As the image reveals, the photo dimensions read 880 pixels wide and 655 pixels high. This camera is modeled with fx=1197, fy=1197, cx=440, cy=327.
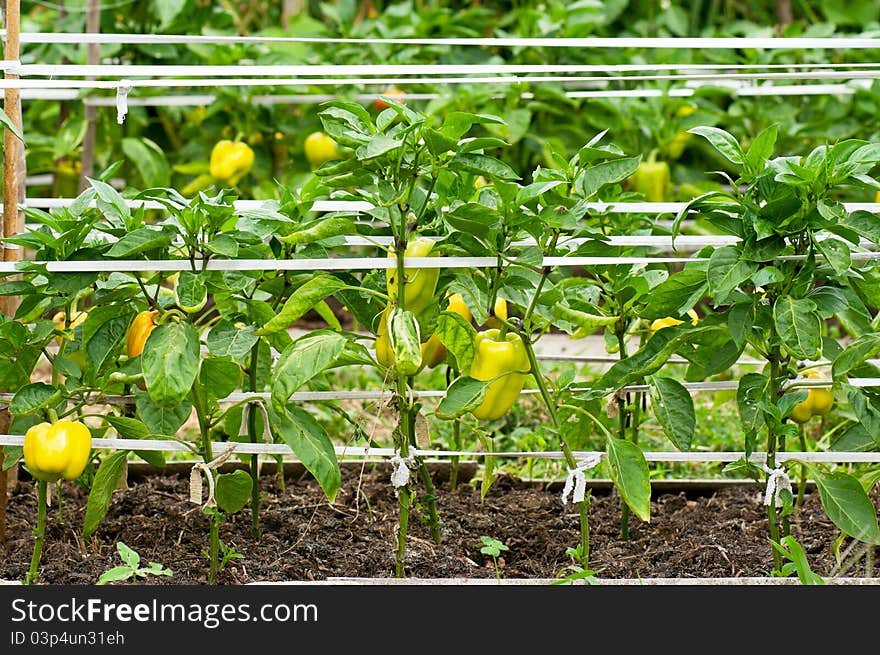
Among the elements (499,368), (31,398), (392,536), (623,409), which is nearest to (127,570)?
(31,398)

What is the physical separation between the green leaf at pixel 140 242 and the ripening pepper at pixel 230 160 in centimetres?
181

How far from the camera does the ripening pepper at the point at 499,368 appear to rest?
1.86 m

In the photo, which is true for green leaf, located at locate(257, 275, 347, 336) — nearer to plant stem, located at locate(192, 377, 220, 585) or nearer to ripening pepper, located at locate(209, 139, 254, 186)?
plant stem, located at locate(192, 377, 220, 585)

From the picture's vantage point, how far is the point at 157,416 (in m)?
1.98

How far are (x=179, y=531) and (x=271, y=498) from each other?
24 centimetres

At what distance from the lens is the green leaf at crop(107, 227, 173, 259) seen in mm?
1744

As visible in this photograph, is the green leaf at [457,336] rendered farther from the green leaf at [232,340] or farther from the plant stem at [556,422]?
the green leaf at [232,340]

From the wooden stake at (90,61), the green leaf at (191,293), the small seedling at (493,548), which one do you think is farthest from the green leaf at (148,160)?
the small seedling at (493,548)

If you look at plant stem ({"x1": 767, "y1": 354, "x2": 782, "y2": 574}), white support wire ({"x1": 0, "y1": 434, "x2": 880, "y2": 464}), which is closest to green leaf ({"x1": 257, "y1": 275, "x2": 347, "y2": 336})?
white support wire ({"x1": 0, "y1": 434, "x2": 880, "y2": 464})

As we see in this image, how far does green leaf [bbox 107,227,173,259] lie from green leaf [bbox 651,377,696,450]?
796 mm

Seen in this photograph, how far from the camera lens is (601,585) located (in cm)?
178

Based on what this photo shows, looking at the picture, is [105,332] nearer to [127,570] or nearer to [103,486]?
[103,486]
